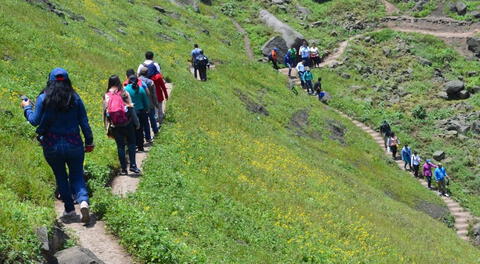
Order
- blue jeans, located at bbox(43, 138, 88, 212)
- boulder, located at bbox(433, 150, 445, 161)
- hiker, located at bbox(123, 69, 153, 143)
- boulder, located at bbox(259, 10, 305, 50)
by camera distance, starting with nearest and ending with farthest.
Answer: blue jeans, located at bbox(43, 138, 88, 212) → hiker, located at bbox(123, 69, 153, 143) → boulder, located at bbox(433, 150, 445, 161) → boulder, located at bbox(259, 10, 305, 50)

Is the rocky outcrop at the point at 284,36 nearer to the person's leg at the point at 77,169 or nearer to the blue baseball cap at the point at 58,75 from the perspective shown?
the person's leg at the point at 77,169

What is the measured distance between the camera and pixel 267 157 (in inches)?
863

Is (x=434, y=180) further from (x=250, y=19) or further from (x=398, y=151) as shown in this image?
(x=250, y=19)

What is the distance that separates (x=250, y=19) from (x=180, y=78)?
112ft

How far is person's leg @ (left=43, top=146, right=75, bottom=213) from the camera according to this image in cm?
990

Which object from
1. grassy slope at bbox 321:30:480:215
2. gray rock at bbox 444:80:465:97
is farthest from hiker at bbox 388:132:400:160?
gray rock at bbox 444:80:465:97

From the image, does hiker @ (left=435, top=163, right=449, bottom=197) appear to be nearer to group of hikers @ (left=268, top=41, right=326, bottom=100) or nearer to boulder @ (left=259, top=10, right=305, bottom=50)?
group of hikers @ (left=268, top=41, right=326, bottom=100)

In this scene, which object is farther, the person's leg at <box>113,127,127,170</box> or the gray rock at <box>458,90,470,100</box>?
the gray rock at <box>458,90,470,100</box>

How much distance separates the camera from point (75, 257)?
8.70m

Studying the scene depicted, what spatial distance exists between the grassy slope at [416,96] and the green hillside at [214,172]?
162 inches

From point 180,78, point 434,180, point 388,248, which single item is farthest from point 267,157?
point 434,180

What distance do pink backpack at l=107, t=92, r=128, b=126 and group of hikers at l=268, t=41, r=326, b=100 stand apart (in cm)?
3204

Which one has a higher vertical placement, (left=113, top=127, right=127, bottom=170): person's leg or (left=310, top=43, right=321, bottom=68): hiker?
(left=310, top=43, right=321, bottom=68): hiker

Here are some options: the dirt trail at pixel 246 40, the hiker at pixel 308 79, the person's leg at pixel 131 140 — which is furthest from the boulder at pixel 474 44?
the person's leg at pixel 131 140
